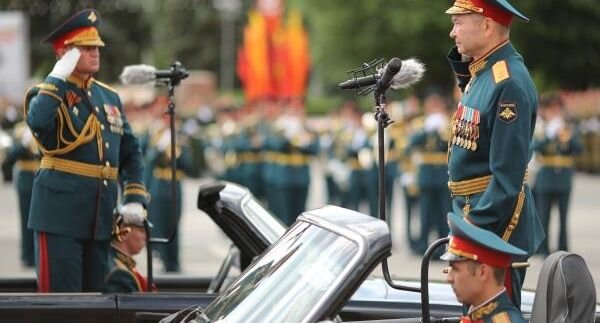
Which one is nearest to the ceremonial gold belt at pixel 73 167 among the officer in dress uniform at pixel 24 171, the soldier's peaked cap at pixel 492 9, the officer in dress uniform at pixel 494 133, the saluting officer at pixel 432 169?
the officer in dress uniform at pixel 494 133

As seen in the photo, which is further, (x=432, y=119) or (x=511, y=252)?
(x=432, y=119)

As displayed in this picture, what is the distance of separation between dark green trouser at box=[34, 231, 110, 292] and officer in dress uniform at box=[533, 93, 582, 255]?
8.72m

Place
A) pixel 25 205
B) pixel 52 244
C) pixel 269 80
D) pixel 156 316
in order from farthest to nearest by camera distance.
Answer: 1. pixel 269 80
2. pixel 25 205
3. pixel 52 244
4. pixel 156 316

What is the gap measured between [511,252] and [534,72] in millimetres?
41821

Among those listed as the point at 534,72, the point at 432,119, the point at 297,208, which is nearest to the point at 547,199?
the point at 432,119

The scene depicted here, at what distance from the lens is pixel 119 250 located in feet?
23.3

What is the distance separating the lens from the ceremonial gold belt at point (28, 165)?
14883 mm

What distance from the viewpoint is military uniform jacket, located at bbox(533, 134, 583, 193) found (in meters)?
15.1

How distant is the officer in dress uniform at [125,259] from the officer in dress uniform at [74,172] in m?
0.05

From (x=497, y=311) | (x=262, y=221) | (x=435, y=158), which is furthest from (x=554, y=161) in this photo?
(x=497, y=311)

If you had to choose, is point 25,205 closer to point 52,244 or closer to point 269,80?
point 52,244

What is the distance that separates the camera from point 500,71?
5.40 metres

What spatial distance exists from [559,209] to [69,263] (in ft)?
29.7

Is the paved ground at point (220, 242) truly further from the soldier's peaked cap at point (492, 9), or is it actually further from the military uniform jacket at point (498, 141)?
the soldier's peaked cap at point (492, 9)
